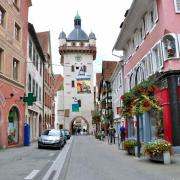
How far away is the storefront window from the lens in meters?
25.1

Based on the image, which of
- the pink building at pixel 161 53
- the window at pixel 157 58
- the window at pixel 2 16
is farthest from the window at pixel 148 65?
the window at pixel 2 16

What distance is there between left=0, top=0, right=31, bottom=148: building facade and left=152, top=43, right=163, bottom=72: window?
10503mm

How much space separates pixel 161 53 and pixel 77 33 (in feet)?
234

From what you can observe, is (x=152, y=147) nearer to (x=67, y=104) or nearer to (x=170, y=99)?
(x=170, y=99)

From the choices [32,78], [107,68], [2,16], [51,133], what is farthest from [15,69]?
[107,68]

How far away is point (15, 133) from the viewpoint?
2659 cm

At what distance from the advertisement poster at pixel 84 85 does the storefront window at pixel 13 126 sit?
42.9 metres

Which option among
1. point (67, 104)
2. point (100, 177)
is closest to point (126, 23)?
point (100, 177)

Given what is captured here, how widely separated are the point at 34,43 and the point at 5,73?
1266 cm

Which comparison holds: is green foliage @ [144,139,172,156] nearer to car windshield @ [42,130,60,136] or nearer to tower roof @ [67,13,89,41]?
car windshield @ [42,130,60,136]

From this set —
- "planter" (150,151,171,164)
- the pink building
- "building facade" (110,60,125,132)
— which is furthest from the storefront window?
"planter" (150,151,171,164)

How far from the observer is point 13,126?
86.0 feet

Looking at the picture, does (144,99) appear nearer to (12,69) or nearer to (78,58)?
(12,69)

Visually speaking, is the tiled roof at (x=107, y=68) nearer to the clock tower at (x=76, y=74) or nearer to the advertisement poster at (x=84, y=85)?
the advertisement poster at (x=84, y=85)
